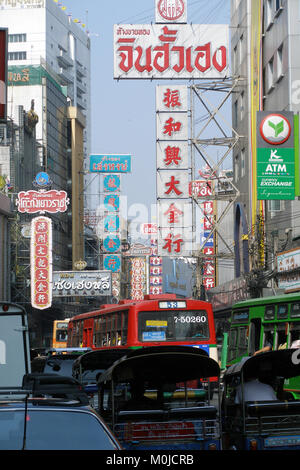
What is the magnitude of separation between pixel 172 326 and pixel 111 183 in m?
74.8

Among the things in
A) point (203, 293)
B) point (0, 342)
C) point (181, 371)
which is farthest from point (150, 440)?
point (203, 293)

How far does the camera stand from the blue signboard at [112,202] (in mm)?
96562

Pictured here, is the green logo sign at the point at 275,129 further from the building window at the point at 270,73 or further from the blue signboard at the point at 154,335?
the blue signboard at the point at 154,335

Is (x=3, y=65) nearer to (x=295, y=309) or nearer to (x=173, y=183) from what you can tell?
(x=295, y=309)

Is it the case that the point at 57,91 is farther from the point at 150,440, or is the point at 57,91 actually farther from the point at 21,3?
the point at 150,440

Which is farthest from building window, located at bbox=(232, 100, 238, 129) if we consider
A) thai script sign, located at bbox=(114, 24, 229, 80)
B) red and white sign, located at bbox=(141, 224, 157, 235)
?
red and white sign, located at bbox=(141, 224, 157, 235)

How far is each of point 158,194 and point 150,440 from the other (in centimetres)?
3752

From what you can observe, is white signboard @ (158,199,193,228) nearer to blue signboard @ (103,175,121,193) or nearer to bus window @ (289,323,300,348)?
bus window @ (289,323,300,348)

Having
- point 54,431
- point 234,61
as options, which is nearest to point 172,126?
point 234,61

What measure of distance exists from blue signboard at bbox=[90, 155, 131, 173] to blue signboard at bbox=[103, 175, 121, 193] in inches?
32.0

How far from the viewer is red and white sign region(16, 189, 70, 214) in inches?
2512

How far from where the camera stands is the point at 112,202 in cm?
9688

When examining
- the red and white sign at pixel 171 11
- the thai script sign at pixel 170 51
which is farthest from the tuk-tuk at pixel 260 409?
the red and white sign at pixel 171 11

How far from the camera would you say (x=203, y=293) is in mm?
59938
